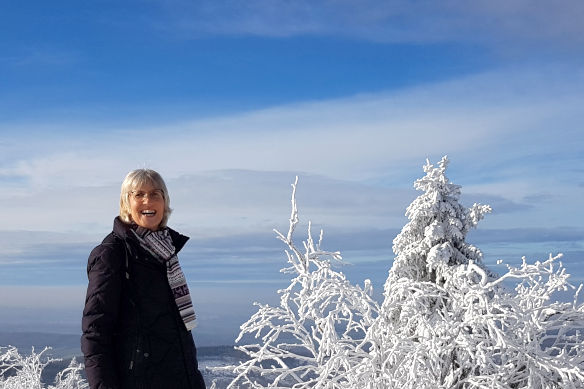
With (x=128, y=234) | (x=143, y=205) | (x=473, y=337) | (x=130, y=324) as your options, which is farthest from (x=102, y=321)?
(x=473, y=337)

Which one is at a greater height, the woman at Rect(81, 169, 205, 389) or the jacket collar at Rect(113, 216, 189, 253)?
the jacket collar at Rect(113, 216, 189, 253)

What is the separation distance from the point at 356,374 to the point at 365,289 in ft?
2.79

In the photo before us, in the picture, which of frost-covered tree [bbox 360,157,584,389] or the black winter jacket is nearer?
the black winter jacket

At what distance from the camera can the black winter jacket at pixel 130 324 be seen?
3.78 metres

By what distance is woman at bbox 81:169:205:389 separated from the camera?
3.79 metres

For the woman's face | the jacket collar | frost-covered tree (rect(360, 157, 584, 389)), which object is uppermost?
the woman's face

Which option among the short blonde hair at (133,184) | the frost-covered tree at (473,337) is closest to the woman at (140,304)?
the short blonde hair at (133,184)

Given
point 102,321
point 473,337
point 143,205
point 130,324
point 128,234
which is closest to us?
point 102,321

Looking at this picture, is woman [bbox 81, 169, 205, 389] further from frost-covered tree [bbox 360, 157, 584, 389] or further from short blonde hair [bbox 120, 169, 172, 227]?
frost-covered tree [bbox 360, 157, 584, 389]

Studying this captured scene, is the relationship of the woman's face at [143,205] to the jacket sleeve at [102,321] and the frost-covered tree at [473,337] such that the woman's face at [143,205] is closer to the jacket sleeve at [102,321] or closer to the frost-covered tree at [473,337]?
the jacket sleeve at [102,321]

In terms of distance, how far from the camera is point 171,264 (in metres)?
4.18

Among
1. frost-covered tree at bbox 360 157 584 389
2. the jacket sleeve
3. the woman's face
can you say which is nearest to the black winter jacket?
the jacket sleeve

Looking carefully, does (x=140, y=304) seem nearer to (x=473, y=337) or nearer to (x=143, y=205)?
(x=143, y=205)

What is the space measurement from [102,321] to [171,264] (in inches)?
23.0
